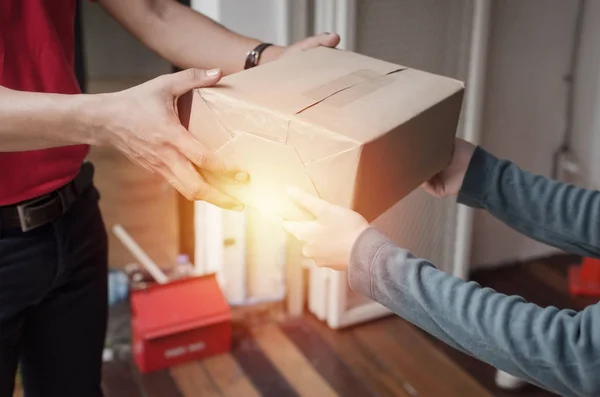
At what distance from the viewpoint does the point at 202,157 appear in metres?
1.02

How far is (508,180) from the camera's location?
4.06 ft

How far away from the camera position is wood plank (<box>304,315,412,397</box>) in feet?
6.81

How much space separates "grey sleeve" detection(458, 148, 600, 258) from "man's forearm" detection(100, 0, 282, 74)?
1.36ft

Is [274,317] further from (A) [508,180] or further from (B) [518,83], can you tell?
(A) [508,180]

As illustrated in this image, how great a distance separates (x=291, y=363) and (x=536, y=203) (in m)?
1.16

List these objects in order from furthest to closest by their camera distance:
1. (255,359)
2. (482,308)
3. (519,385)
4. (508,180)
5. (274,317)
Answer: (274,317) < (255,359) < (519,385) < (508,180) < (482,308)

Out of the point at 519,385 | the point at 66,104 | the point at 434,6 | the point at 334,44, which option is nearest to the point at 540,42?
the point at 434,6

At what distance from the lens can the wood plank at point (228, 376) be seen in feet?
6.78

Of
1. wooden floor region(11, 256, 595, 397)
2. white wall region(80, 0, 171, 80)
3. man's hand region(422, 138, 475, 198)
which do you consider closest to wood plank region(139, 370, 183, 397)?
wooden floor region(11, 256, 595, 397)

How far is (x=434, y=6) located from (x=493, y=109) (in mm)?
511

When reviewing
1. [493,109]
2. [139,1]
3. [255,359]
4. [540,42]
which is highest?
[139,1]

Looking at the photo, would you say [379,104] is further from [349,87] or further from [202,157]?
[202,157]

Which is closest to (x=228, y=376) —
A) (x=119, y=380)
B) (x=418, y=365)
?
(x=119, y=380)

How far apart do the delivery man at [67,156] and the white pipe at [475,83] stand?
948mm
